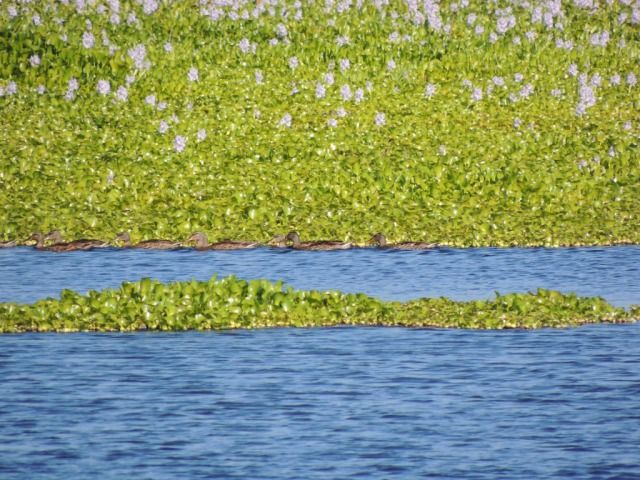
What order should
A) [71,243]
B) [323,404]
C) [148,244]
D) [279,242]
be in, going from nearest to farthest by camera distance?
A: [323,404], [71,243], [148,244], [279,242]

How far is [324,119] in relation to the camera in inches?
1257

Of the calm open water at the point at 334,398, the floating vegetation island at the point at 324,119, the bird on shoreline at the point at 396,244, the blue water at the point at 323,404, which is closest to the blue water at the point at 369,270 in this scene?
the calm open water at the point at 334,398

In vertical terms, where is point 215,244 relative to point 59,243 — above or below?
below

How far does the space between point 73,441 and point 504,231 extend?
40.5 feet

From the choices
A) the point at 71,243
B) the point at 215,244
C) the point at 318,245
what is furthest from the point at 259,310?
the point at 71,243

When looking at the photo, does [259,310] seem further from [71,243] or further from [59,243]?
[59,243]

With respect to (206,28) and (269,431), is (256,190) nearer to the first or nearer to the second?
(206,28)

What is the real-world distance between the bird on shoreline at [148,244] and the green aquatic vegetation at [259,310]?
5686 millimetres

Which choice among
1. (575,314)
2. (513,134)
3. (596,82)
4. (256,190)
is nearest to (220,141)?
(256,190)

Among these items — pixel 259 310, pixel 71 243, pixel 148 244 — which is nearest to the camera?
pixel 259 310

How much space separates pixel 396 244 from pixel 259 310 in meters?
6.18

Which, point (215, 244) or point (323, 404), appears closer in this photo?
point (323, 404)

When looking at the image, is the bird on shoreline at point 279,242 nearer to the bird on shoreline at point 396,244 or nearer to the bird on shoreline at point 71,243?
the bird on shoreline at point 396,244

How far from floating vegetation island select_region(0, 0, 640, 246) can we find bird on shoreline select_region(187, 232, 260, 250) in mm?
322
